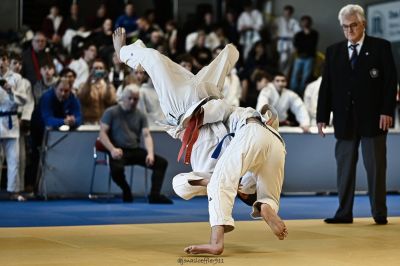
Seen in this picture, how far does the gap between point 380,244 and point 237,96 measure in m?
7.69

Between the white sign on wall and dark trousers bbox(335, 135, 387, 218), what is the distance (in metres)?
8.96

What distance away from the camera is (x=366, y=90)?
8.01 meters

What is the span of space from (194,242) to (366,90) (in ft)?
8.00

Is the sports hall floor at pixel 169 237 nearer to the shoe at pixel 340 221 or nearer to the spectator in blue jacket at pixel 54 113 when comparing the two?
the shoe at pixel 340 221


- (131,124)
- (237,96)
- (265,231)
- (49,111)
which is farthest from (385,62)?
(237,96)

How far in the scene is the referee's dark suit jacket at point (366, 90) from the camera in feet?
26.0

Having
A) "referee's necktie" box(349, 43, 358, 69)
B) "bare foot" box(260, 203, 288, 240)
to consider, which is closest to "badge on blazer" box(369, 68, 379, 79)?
"referee's necktie" box(349, 43, 358, 69)

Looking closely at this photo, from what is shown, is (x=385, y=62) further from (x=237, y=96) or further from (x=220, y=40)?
(x=220, y=40)

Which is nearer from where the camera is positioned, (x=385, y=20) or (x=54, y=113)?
(x=54, y=113)

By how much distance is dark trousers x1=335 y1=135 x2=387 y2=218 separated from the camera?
794 centimetres

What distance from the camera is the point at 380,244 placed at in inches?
245

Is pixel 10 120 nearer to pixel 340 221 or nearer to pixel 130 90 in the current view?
pixel 130 90

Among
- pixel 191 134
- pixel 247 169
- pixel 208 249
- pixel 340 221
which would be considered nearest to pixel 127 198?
pixel 340 221

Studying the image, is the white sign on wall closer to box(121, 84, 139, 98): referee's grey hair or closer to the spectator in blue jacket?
box(121, 84, 139, 98): referee's grey hair
